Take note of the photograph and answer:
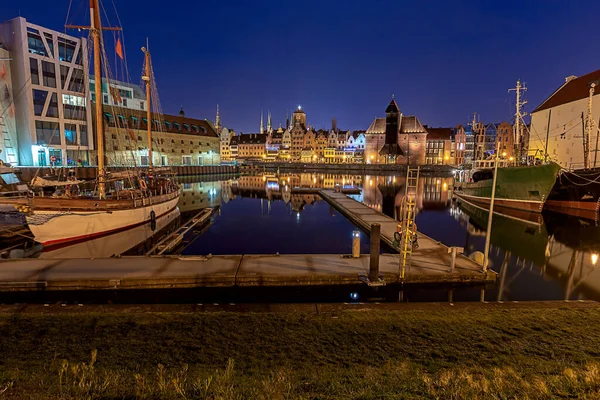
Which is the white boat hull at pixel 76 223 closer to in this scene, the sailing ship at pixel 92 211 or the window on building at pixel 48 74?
the sailing ship at pixel 92 211

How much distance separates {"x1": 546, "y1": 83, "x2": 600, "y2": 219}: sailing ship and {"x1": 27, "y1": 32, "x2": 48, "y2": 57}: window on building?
70602mm

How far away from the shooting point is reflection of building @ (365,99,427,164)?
107125mm

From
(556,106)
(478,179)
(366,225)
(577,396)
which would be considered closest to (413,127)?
(556,106)

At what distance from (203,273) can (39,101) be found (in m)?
55.9

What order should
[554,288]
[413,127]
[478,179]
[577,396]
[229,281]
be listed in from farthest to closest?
[413,127]
[478,179]
[554,288]
[229,281]
[577,396]

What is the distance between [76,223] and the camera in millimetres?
18703

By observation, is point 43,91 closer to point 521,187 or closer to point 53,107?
point 53,107

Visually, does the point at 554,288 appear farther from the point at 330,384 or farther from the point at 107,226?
the point at 107,226

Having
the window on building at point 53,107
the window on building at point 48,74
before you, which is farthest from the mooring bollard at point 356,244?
the window on building at point 48,74

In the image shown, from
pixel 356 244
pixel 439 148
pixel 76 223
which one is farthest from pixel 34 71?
pixel 439 148

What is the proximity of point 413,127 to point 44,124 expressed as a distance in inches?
3776

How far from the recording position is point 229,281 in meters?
11.8

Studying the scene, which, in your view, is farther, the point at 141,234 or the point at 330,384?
the point at 141,234

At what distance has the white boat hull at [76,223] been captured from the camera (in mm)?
17578
